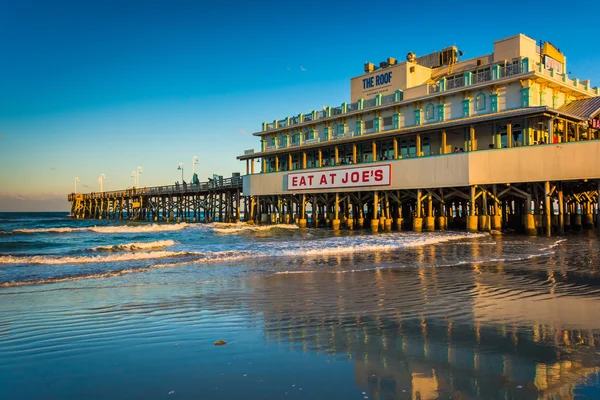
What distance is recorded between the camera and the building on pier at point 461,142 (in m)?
26.1

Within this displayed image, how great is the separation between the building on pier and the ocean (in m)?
14.3

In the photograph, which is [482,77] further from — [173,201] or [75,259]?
[173,201]

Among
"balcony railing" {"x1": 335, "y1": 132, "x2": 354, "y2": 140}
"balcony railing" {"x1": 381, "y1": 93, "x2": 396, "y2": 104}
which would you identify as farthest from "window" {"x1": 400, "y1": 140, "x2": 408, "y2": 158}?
"balcony railing" {"x1": 335, "y1": 132, "x2": 354, "y2": 140}

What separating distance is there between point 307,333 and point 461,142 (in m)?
27.9

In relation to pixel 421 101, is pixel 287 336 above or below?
below

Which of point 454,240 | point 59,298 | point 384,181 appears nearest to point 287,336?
point 59,298

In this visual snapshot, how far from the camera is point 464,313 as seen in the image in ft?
23.9

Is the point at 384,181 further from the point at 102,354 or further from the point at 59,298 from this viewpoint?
the point at 102,354

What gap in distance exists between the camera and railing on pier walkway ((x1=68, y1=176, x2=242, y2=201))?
1965 inches

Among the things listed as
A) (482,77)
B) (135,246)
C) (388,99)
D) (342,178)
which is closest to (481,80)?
(482,77)

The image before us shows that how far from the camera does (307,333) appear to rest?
6.32 m

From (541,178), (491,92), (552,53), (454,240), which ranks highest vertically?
(552,53)

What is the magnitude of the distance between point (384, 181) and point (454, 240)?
9.64 meters

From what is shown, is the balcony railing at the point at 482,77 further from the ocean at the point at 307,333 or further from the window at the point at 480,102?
the ocean at the point at 307,333
